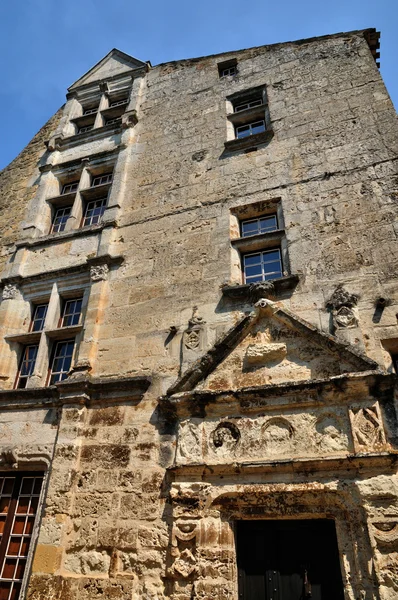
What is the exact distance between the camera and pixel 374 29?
736 cm

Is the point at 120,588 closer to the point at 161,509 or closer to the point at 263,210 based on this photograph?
the point at 161,509

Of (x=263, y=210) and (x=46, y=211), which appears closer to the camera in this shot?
(x=263, y=210)

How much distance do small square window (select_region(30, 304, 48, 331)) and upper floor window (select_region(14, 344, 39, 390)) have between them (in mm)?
305

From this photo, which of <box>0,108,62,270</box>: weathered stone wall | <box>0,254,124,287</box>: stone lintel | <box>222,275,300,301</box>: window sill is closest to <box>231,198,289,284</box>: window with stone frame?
<box>222,275,300,301</box>: window sill

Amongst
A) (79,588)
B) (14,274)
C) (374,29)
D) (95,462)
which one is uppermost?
(374,29)

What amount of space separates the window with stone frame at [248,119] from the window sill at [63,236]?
8.55 feet

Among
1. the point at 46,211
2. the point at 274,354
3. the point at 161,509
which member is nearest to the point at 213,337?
the point at 274,354

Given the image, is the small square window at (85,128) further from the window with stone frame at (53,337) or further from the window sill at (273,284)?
the window sill at (273,284)

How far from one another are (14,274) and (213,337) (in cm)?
394

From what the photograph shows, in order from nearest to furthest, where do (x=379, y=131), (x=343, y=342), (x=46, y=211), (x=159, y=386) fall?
(x=343, y=342) → (x=159, y=386) → (x=379, y=131) → (x=46, y=211)

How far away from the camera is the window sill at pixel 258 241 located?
5758 mm

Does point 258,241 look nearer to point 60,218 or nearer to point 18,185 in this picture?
point 60,218

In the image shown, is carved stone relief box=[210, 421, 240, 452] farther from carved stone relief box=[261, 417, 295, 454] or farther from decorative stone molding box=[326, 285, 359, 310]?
decorative stone molding box=[326, 285, 359, 310]

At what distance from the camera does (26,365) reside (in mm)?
6312
